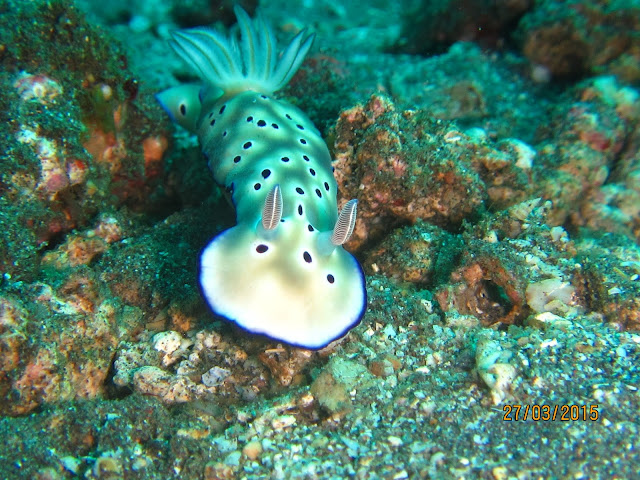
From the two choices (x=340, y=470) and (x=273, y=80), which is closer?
(x=340, y=470)

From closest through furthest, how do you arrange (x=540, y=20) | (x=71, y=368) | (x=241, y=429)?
(x=241, y=429), (x=71, y=368), (x=540, y=20)

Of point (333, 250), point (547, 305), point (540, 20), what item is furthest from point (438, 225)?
point (540, 20)

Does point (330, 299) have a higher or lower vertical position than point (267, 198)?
lower

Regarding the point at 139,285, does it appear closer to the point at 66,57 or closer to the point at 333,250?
the point at 333,250
